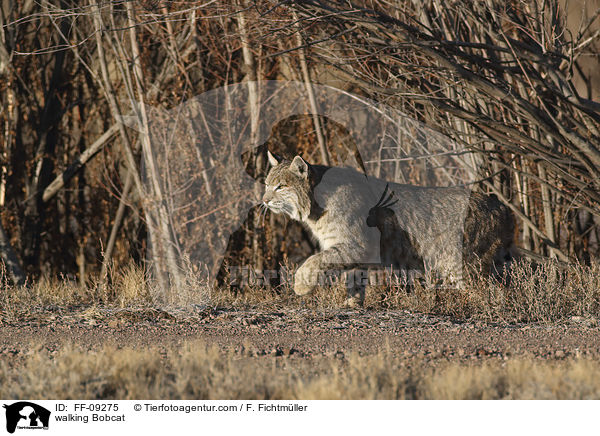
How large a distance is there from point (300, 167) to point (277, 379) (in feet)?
12.2

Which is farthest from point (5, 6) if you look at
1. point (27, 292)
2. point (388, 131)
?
point (388, 131)

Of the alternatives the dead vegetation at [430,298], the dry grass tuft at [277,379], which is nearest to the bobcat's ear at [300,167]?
the dead vegetation at [430,298]

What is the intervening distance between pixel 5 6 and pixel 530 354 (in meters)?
9.82

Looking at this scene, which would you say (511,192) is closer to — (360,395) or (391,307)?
(391,307)

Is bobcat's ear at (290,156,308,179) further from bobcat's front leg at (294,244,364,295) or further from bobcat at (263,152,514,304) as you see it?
bobcat's front leg at (294,244,364,295)

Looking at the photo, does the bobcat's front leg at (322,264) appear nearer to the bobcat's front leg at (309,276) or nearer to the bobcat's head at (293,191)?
the bobcat's front leg at (309,276)

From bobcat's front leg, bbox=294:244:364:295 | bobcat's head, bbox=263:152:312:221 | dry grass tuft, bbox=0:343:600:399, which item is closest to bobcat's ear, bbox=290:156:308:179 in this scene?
bobcat's head, bbox=263:152:312:221
